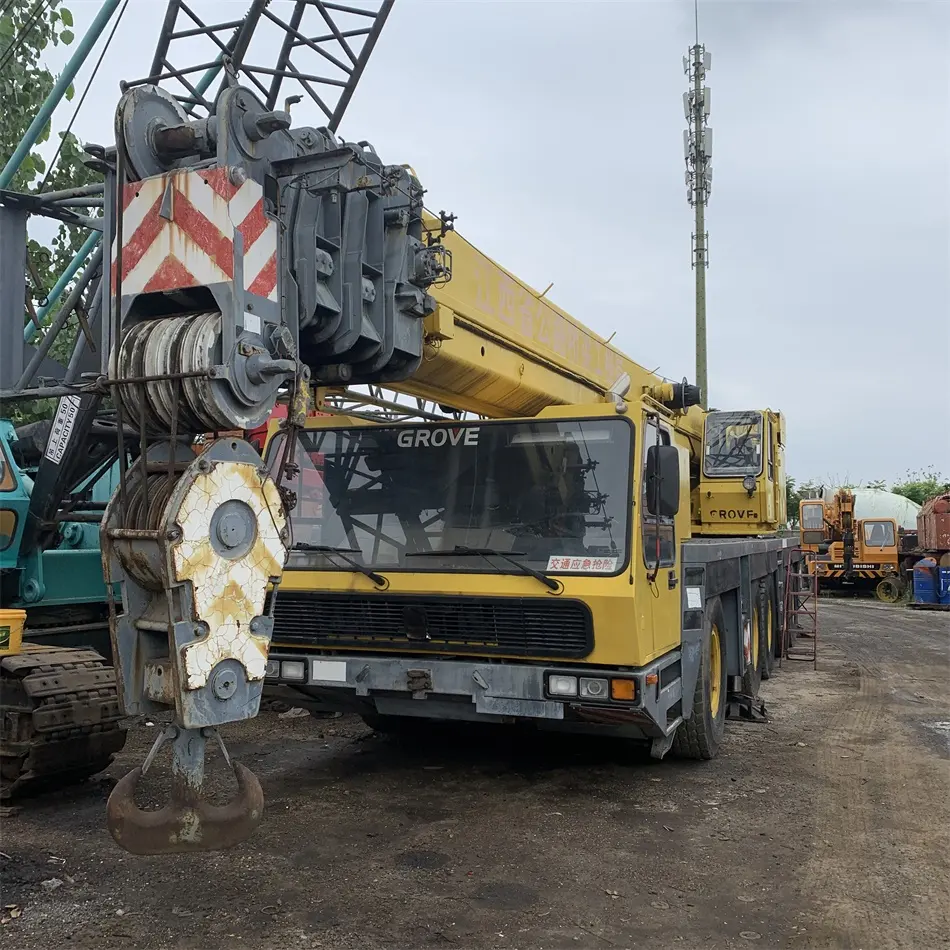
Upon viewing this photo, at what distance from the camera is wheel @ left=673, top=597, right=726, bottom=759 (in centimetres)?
609

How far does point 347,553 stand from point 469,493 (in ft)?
2.56

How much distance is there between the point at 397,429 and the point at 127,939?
10.1 ft

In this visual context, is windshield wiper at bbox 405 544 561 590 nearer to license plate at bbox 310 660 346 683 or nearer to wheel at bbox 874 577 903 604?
license plate at bbox 310 660 346 683

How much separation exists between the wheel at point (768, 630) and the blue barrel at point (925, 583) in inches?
496

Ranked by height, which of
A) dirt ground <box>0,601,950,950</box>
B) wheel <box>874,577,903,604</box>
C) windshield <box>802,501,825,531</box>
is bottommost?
dirt ground <box>0,601,950,950</box>

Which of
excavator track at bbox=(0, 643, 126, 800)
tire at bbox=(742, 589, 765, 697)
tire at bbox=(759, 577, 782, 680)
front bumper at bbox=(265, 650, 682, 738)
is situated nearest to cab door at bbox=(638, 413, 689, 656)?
front bumper at bbox=(265, 650, 682, 738)

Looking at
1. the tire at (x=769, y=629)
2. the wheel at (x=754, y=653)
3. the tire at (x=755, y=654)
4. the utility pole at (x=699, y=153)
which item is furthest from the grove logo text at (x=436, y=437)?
the utility pole at (x=699, y=153)

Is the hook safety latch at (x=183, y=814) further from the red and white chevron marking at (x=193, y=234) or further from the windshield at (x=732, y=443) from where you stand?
the windshield at (x=732, y=443)

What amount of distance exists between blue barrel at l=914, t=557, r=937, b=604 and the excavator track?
67.8ft

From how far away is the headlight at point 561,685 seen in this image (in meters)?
4.83

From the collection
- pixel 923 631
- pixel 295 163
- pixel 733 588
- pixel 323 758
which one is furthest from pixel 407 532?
pixel 923 631

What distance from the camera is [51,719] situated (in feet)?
15.9

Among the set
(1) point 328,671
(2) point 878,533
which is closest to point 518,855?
(1) point 328,671

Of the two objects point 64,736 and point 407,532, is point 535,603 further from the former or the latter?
point 64,736
